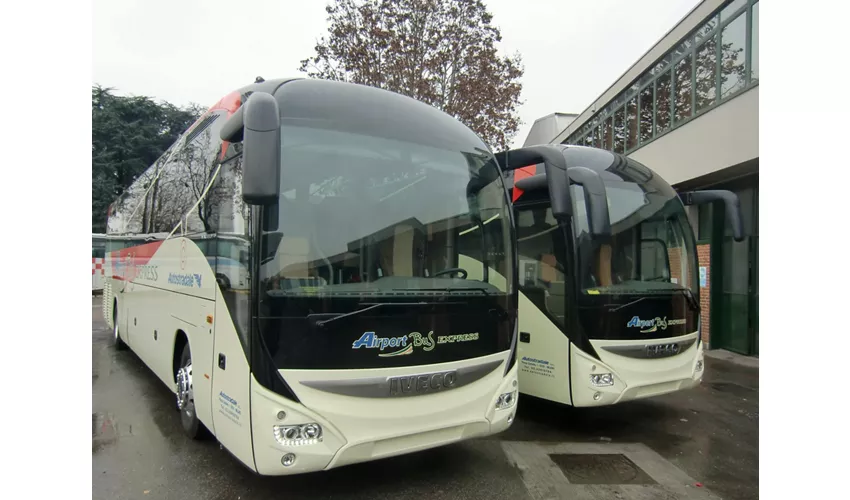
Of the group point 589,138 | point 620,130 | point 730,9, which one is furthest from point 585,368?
point 589,138

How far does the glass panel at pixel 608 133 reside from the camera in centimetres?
1641

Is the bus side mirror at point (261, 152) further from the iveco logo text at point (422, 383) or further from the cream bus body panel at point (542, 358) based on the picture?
the cream bus body panel at point (542, 358)

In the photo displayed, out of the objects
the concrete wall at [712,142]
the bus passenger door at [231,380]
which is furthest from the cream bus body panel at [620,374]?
the concrete wall at [712,142]

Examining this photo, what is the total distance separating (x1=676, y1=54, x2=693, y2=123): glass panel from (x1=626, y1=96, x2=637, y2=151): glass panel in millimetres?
2397

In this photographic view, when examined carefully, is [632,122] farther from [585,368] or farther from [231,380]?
[231,380]

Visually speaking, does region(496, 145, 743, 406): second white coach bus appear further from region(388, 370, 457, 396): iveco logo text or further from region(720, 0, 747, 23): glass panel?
region(720, 0, 747, 23): glass panel

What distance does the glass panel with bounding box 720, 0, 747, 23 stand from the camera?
368 inches

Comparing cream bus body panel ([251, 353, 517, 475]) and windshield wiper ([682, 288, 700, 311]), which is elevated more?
windshield wiper ([682, 288, 700, 311])

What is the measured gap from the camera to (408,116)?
406cm

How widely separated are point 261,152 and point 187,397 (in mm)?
2941

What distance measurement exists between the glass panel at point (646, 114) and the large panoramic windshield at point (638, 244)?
315 inches

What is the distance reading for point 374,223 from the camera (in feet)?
11.7

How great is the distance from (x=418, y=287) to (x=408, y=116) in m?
1.40

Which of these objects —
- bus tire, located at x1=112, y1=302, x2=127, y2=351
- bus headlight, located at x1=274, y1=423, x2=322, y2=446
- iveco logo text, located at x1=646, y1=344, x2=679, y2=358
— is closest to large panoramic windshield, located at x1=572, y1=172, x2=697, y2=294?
iveco logo text, located at x1=646, y1=344, x2=679, y2=358
